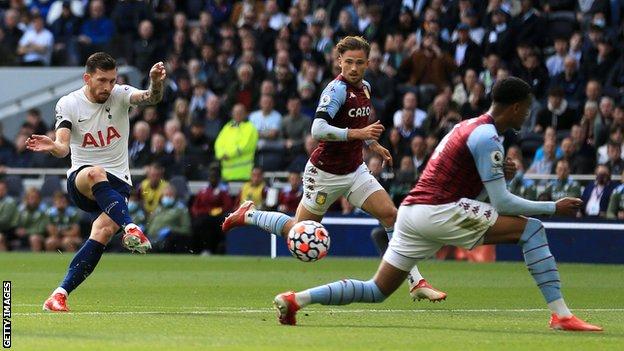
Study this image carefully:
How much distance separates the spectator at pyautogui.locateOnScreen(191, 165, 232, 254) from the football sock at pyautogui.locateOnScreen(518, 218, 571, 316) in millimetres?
14935

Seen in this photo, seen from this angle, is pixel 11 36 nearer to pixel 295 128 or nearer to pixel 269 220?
pixel 295 128

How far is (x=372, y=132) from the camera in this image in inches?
500

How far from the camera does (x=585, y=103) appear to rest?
24.7 metres

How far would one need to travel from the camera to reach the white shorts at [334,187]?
14.2 m

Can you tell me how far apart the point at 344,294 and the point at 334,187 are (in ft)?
10.8

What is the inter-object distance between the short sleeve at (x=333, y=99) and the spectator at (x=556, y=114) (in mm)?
11457

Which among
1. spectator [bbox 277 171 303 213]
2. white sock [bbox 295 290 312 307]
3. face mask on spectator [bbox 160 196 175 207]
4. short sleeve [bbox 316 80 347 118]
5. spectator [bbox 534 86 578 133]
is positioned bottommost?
face mask on spectator [bbox 160 196 175 207]

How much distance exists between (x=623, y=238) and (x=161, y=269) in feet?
23.1

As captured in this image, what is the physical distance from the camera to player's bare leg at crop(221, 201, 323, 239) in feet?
44.3

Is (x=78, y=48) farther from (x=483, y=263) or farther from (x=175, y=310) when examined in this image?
(x=175, y=310)

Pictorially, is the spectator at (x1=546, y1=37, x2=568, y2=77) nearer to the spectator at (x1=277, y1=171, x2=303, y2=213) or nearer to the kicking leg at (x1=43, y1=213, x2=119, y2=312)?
the spectator at (x1=277, y1=171, x2=303, y2=213)

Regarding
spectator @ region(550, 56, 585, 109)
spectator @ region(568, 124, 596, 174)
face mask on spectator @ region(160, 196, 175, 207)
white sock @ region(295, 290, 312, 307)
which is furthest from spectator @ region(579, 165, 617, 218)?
white sock @ region(295, 290, 312, 307)

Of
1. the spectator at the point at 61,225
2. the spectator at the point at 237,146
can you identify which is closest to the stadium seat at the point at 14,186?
the spectator at the point at 61,225

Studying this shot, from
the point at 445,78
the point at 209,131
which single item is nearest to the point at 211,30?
the point at 209,131
